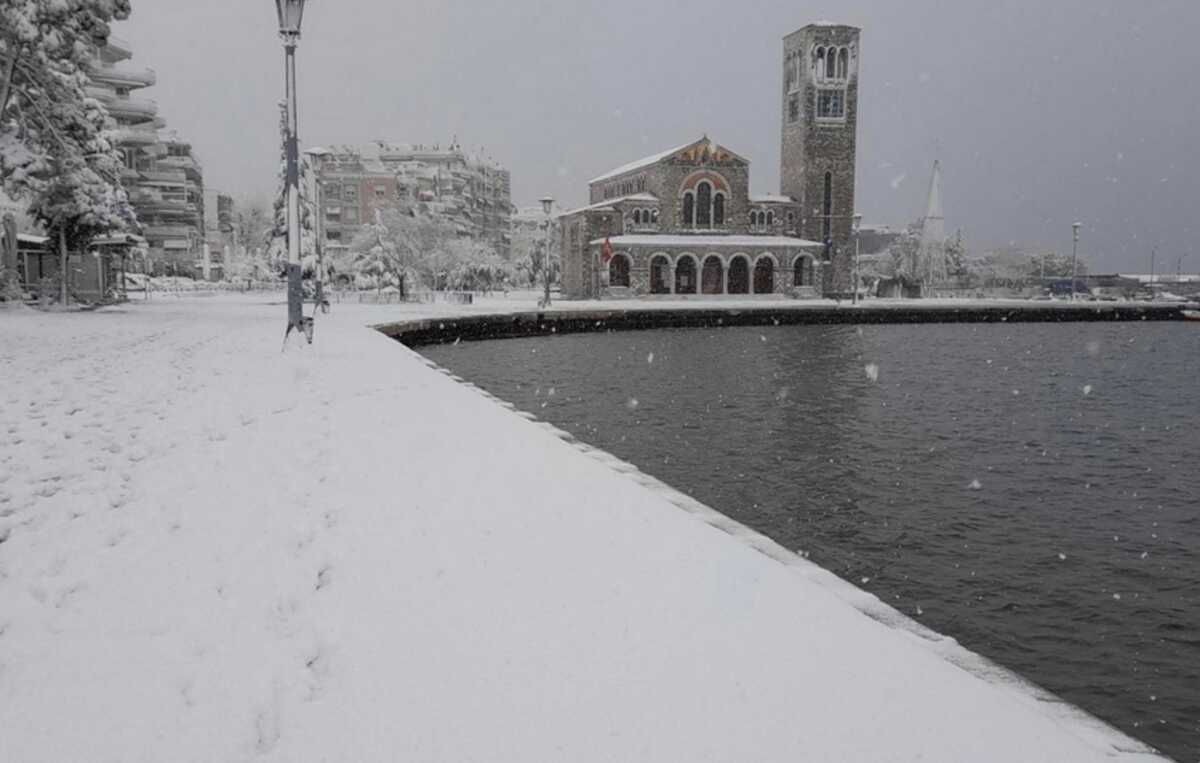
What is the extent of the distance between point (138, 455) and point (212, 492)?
157cm

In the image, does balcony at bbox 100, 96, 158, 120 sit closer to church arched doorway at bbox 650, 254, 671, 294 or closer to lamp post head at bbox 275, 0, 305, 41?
church arched doorway at bbox 650, 254, 671, 294

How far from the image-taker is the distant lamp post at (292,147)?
17656mm

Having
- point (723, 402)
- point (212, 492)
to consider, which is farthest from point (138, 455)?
point (723, 402)

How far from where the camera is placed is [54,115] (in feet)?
96.5

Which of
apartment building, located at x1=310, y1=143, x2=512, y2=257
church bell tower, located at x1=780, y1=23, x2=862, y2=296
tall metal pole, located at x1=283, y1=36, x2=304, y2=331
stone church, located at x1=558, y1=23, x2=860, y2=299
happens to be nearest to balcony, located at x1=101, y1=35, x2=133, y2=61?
apartment building, located at x1=310, y1=143, x2=512, y2=257

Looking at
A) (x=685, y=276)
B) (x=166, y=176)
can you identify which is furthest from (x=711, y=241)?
(x=166, y=176)

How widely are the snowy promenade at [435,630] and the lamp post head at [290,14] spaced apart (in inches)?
477

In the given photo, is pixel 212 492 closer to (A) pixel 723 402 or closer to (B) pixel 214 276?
(A) pixel 723 402

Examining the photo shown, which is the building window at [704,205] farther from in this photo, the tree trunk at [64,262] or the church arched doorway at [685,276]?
the tree trunk at [64,262]

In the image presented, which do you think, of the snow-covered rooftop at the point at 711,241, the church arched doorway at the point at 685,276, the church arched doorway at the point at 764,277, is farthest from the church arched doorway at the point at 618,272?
the church arched doorway at the point at 764,277

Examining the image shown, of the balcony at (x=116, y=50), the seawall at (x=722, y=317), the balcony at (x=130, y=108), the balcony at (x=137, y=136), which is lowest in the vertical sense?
the seawall at (x=722, y=317)

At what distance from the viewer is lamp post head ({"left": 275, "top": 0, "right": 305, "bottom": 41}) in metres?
17.6

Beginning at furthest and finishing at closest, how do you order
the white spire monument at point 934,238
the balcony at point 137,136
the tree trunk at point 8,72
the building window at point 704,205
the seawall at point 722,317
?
the white spire monument at point 934,238 < the balcony at point 137,136 < the building window at point 704,205 < the seawall at point 722,317 < the tree trunk at point 8,72

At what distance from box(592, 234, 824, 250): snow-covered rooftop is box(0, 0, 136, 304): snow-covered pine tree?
3403cm
